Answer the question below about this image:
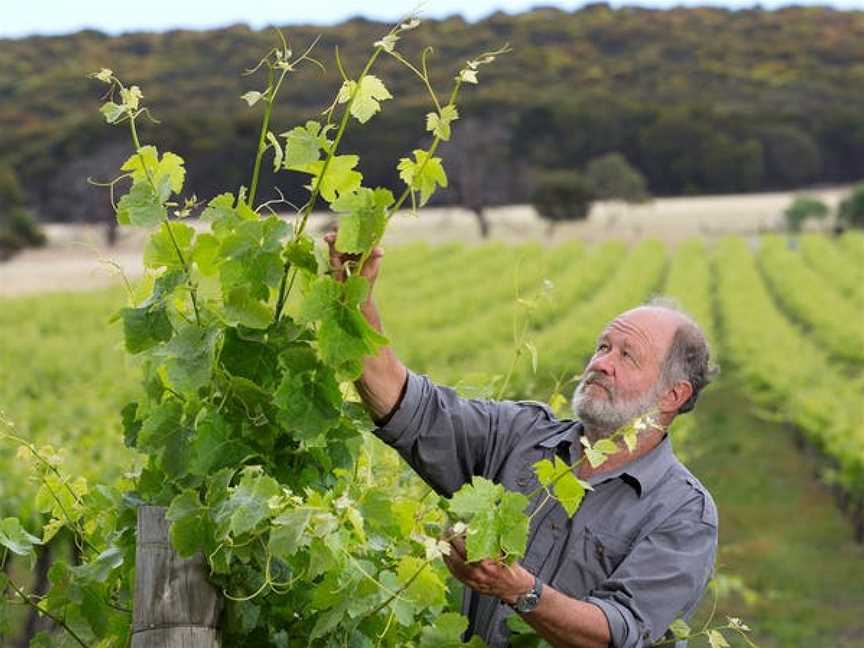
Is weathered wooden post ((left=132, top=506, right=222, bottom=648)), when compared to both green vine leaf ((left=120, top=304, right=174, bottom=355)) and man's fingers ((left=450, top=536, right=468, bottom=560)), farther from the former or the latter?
man's fingers ((left=450, top=536, right=468, bottom=560))

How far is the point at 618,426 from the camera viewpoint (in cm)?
298

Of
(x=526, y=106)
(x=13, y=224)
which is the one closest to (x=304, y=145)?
(x=13, y=224)

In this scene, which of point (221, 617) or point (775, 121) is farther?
point (775, 121)

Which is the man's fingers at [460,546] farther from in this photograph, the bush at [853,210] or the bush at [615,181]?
the bush at [615,181]

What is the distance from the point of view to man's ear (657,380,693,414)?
3109 mm

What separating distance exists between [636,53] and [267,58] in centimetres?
10881

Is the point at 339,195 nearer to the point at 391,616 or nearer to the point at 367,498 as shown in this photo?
the point at 367,498

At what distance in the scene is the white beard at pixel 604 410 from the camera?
298 cm

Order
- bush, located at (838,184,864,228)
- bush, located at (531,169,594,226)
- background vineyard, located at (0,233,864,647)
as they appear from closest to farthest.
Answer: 1. background vineyard, located at (0,233,864,647)
2. bush, located at (838,184,864,228)
3. bush, located at (531,169,594,226)

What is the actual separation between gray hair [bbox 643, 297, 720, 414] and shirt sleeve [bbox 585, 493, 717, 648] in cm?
27

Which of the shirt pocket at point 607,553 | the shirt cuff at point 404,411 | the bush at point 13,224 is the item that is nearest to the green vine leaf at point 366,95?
the shirt cuff at point 404,411

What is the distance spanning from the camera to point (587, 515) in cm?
297

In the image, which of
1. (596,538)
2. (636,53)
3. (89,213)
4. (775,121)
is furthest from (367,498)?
(636,53)

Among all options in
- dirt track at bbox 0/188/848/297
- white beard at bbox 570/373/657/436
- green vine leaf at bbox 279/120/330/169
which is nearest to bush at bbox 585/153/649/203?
dirt track at bbox 0/188/848/297
